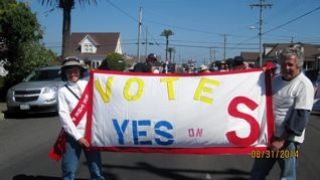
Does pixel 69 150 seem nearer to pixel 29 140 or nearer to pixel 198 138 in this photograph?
pixel 198 138

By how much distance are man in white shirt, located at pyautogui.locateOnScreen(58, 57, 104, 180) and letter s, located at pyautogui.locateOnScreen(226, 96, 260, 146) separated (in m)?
1.46

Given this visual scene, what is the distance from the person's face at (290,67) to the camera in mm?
5262

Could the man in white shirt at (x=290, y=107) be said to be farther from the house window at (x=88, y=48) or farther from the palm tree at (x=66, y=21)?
the house window at (x=88, y=48)

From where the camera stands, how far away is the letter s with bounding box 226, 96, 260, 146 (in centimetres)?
585

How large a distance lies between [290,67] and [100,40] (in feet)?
269

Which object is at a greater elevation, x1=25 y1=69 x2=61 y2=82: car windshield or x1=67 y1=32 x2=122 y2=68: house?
x1=67 y1=32 x2=122 y2=68: house

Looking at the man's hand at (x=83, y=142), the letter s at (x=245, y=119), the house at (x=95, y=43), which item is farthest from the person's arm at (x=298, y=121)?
the house at (x=95, y=43)

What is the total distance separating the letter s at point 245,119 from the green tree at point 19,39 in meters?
18.6

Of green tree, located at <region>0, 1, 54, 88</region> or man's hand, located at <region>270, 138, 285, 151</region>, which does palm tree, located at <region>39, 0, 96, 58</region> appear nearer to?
green tree, located at <region>0, 1, 54, 88</region>

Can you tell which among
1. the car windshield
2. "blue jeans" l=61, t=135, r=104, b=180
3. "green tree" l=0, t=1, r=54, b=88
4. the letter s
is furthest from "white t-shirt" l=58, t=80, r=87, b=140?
"green tree" l=0, t=1, r=54, b=88

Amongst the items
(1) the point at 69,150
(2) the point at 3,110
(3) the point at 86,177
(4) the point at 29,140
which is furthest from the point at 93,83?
(2) the point at 3,110

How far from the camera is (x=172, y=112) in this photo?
6.10 metres

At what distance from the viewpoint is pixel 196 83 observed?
608cm
